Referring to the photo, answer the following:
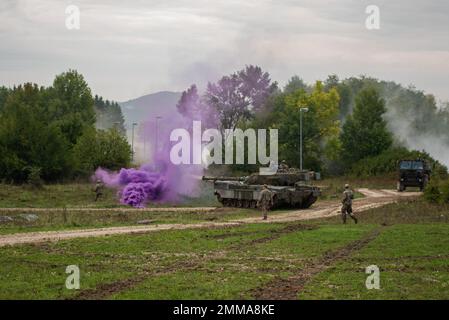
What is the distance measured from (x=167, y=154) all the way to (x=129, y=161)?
2007 centimetres

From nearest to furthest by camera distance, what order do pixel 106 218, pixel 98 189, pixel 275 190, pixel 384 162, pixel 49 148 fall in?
pixel 106 218 < pixel 275 190 < pixel 98 189 < pixel 49 148 < pixel 384 162

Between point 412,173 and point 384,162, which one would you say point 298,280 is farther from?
point 384,162

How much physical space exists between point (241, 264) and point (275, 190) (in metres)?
23.9

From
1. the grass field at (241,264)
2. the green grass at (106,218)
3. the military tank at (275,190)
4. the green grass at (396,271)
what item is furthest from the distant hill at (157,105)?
the green grass at (396,271)

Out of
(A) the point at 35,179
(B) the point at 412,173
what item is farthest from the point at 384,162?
(A) the point at 35,179

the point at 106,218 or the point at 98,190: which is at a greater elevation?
the point at 98,190

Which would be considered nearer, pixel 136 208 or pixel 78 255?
pixel 78 255

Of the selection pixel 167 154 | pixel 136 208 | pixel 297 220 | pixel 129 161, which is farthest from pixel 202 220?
pixel 129 161

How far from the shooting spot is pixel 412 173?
59.2m

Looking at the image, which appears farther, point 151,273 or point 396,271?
point 396,271

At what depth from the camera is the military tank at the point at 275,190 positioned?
4553 cm

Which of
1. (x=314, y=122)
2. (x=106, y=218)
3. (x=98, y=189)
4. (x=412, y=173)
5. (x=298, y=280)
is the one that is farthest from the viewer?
(x=314, y=122)
